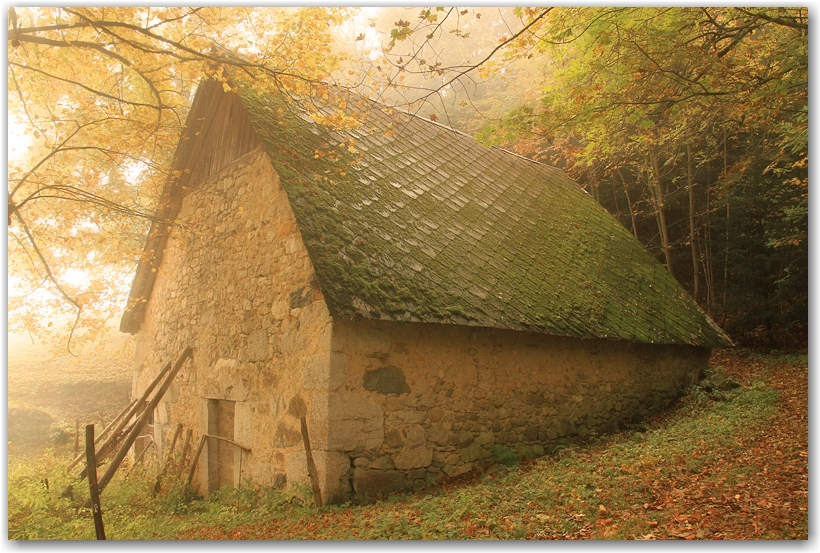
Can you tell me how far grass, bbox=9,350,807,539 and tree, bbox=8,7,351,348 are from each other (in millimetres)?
2376

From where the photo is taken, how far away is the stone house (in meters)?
5.36

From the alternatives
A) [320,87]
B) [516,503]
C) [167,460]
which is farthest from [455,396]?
[167,460]

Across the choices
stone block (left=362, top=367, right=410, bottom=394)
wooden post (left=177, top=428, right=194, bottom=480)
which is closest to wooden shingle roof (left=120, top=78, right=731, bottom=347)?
stone block (left=362, top=367, right=410, bottom=394)

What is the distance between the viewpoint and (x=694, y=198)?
13195 millimetres

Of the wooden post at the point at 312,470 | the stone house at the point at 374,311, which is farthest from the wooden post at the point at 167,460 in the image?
the wooden post at the point at 312,470

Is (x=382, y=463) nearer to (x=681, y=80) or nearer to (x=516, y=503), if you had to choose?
(x=516, y=503)

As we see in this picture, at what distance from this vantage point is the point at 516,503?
4.69 m

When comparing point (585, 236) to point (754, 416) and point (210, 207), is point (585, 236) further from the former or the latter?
point (210, 207)

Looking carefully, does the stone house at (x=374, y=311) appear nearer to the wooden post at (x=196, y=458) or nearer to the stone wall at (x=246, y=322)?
the stone wall at (x=246, y=322)

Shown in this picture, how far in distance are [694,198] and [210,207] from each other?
11.3 metres

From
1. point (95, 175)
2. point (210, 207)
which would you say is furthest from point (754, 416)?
point (95, 175)

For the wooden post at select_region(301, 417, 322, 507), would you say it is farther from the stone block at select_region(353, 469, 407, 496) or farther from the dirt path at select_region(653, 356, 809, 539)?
the dirt path at select_region(653, 356, 809, 539)

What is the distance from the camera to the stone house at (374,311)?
536cm

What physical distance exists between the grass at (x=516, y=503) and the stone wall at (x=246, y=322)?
61cm
